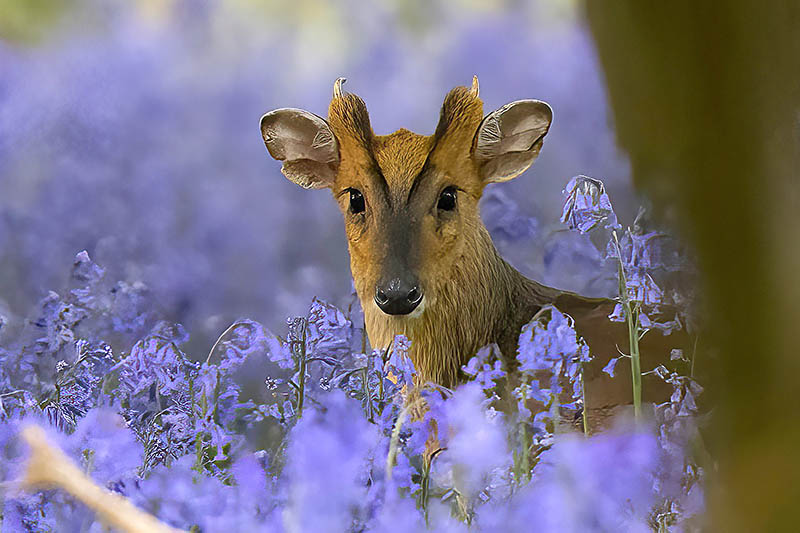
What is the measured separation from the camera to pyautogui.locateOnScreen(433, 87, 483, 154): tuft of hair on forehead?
918 mm

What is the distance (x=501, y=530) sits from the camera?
0.81 meters

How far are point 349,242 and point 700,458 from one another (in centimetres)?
53

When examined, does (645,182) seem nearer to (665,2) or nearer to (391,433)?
(665,2)

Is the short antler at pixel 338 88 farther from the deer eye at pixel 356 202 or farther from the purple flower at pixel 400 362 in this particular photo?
the purple flower at pixel 400 362

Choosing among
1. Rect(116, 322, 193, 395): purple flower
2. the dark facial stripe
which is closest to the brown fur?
the dark facial stripe

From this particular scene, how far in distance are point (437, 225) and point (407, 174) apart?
2.8 inches

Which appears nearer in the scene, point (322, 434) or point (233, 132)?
point (322, 434)

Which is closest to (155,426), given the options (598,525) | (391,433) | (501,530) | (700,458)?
(391,433)

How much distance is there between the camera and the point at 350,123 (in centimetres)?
93

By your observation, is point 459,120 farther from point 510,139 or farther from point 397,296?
point 397,296

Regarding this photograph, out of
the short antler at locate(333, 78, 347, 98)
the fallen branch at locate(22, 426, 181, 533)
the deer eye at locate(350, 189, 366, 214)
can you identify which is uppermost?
the short antler at locate(333, 78, 347, 98)

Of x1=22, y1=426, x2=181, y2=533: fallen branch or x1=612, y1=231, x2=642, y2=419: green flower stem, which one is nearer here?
x1=22, y1=426, x2=181, y2=533: fallen branch

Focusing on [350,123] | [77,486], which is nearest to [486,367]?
[350,123]

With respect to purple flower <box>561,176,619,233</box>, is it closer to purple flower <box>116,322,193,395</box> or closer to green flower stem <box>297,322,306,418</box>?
green flower stem <box>297,322,306,418</box>
